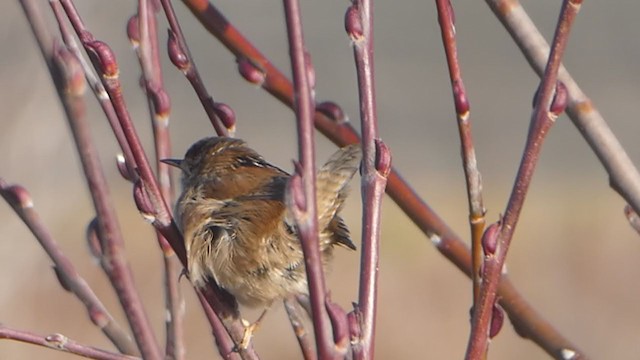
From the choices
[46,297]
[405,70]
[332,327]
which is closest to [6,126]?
[332,327]

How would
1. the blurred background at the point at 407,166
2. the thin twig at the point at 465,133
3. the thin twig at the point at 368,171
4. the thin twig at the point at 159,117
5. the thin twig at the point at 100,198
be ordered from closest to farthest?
1. the thin twig at the point at 368,171
2. the thin twig at the point at 465,133
3. the thin twig at the point at 100,198
4. the thin twig at the point at 159,117
5. the blurred background at the point at 407,166

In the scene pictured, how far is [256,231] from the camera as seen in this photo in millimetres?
3322

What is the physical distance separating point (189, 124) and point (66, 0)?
13.6 m

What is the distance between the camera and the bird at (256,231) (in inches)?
125

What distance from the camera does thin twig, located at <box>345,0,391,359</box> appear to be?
7.08 ft

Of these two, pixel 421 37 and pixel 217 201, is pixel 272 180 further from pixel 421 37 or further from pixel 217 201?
pixel 421 37

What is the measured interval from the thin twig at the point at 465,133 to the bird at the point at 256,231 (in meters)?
0.62

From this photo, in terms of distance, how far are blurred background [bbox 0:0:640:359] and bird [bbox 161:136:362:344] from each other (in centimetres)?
225

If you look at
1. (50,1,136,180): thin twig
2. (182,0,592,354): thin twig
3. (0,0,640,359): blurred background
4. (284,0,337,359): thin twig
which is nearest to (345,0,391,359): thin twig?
(284,0,337,359): thin twig

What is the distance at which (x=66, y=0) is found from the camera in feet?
7.27

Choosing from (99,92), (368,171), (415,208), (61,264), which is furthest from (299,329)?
(368,171)

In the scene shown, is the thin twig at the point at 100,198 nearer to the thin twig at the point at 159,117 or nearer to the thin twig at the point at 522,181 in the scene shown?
the thin twig at the point at 159,117

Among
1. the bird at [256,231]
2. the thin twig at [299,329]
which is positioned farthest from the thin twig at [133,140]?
the bird at [256,231]

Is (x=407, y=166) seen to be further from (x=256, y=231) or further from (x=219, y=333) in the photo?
(x=219, y=333)
